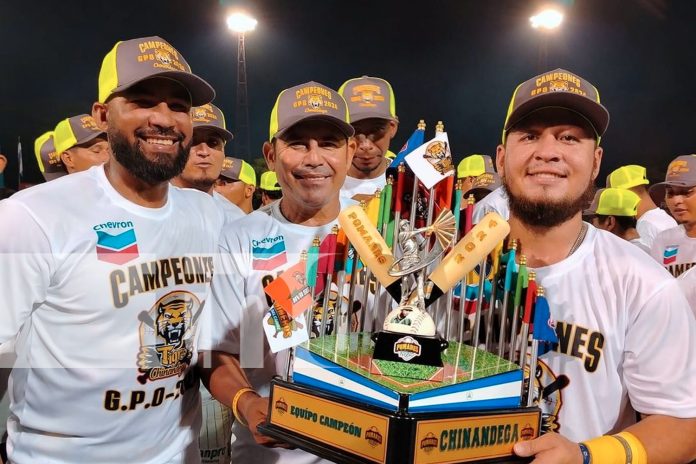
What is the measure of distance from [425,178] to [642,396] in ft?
2.44

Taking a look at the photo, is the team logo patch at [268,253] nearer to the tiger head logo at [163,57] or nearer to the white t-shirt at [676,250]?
the tiger head logo at [163,57]

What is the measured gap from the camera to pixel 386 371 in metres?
1.05

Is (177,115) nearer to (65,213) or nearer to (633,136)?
(65,213)

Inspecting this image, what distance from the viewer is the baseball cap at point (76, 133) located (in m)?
3.05

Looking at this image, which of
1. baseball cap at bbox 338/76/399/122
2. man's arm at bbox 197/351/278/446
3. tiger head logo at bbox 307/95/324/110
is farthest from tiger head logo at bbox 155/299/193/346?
baseball cap at bbox 338/76/399/122

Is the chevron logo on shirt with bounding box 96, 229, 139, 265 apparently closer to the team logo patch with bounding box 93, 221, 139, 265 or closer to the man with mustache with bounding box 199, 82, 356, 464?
the team logo patch with bounding box 93, 221, 139, 265

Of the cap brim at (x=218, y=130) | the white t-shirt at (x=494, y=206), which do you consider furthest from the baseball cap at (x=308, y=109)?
the cap brim at (x=218, y=130)

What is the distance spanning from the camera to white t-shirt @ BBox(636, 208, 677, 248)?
4.84m

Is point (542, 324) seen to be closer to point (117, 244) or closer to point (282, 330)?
point (282, 330)

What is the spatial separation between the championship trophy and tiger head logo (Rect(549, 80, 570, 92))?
40cm

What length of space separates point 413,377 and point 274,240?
2.80ft

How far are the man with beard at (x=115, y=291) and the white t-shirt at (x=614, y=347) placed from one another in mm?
1156

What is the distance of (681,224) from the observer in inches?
149

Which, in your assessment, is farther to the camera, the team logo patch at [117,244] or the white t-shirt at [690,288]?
the white t-shirt at [690,288]
